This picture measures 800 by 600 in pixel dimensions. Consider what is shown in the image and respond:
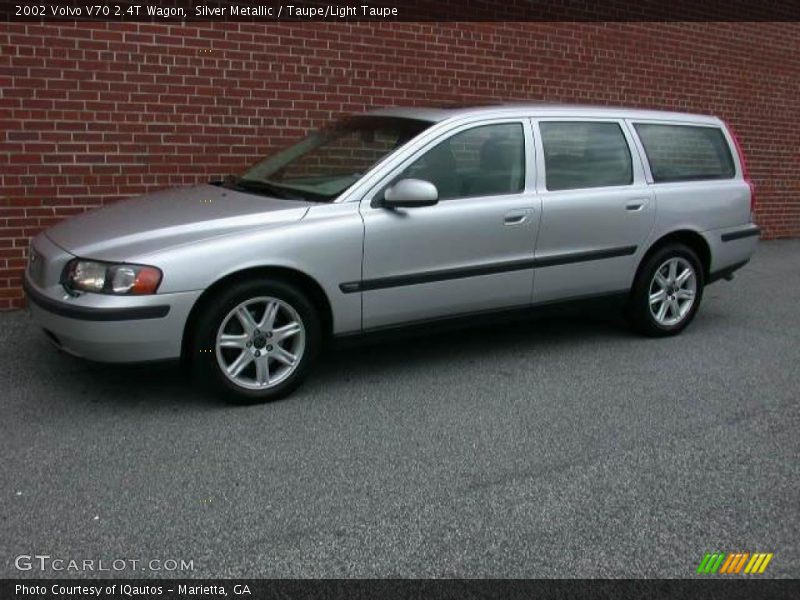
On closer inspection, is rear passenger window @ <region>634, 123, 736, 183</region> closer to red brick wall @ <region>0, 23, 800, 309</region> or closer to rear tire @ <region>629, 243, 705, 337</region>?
rear tire @ <region>629, 243, 705, 337</region>

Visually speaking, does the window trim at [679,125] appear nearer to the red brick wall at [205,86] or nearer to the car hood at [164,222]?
the car hood at [164,222]

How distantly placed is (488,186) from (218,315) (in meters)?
1.92

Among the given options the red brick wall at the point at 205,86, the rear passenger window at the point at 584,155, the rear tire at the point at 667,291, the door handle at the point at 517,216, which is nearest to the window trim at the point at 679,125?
the rear passenger window at the point at 584,155

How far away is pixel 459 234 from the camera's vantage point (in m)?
4.94

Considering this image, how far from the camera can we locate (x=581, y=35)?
957 cm

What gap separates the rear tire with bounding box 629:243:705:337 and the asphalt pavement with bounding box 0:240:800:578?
398 mm

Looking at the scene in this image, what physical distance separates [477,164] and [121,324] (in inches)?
93.7

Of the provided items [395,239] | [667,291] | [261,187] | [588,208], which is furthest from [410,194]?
[667,291]

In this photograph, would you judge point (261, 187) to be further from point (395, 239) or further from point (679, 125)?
point (679, 125)

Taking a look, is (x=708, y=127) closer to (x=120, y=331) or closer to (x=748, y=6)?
(x=120, y=331)

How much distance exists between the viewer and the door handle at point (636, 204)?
18.8ft

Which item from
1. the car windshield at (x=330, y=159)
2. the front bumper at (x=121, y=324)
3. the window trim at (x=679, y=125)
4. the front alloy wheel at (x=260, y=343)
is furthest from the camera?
the window trim at (x=679, y=125)

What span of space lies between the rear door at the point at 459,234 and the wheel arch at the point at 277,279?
20 cm

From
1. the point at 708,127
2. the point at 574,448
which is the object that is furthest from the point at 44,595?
the point at 708,127
